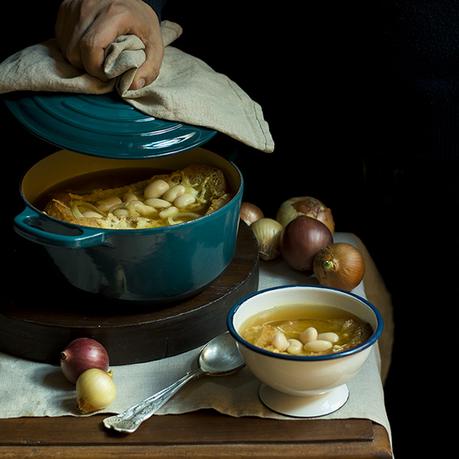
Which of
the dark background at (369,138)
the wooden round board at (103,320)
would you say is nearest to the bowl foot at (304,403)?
the wooden round board at (103,320)

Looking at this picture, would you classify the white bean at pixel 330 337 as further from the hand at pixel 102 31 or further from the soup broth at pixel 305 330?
the hand at pixel 102 31

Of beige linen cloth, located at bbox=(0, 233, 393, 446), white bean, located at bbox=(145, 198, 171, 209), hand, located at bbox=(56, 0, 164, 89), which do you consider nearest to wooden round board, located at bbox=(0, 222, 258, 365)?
beige linen cloth, located at bbox=(0, 233, 393, 446)

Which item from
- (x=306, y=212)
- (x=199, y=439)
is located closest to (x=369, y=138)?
(x=306, y=212)

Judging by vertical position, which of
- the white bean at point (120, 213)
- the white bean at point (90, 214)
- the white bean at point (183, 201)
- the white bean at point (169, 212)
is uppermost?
the white bean at point (183, 201)

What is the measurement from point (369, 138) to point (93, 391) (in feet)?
2.11

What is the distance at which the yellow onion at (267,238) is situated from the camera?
1.24 m

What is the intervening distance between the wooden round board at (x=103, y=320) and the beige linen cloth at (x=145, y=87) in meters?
0.20

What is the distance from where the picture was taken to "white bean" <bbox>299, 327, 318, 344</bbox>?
949 mm

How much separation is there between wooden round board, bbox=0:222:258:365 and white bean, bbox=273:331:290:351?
14 cm

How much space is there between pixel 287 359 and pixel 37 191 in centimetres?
43

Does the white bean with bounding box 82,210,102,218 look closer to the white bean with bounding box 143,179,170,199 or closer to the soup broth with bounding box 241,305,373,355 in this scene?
A: the white bean with bounding box 143,179,170,199

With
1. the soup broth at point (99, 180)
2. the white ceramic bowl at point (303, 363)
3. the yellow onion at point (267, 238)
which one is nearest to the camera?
the white ceramic bowl at point (303, 363)

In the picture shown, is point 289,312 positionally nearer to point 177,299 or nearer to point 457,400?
point 177,299

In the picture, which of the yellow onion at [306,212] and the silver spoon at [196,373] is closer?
the silver spoon at [196,373]
